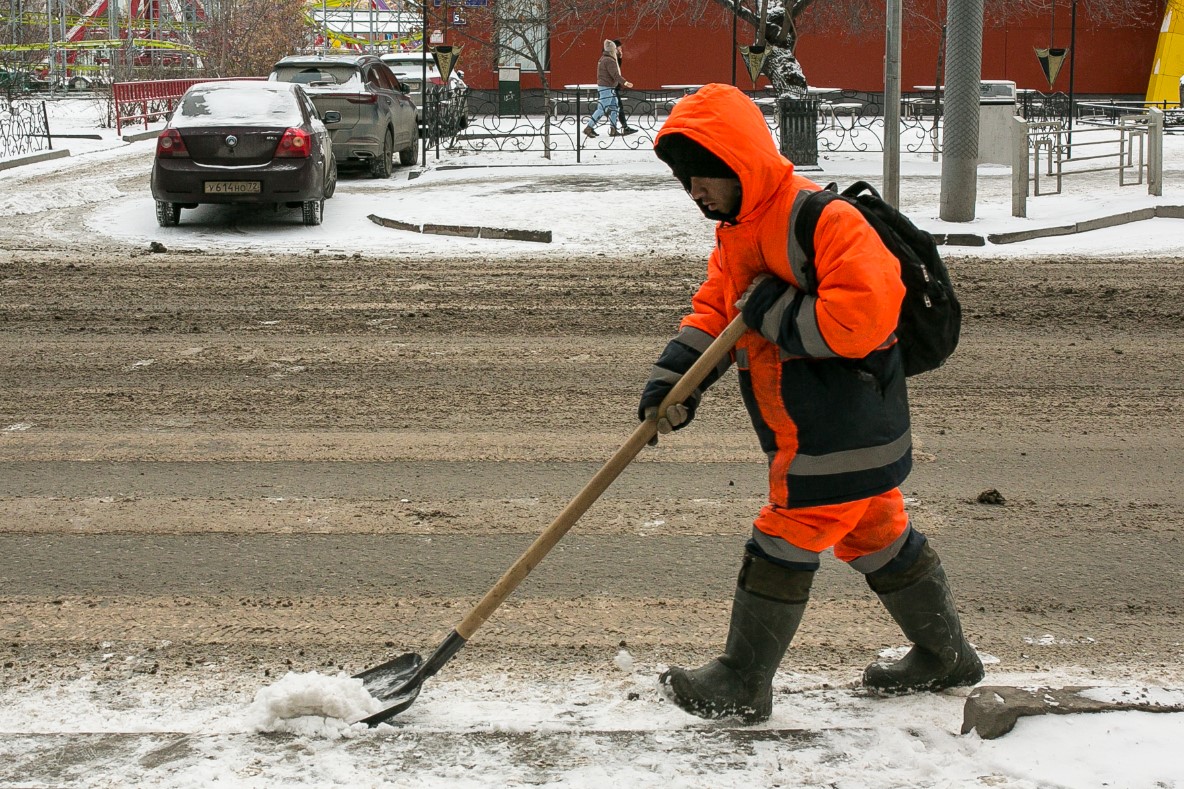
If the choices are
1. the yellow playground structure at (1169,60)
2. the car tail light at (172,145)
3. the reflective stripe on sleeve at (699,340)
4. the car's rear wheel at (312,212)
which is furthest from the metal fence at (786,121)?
the reflective stripe on sleeve at (699,340)

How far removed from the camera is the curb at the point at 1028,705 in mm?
3206

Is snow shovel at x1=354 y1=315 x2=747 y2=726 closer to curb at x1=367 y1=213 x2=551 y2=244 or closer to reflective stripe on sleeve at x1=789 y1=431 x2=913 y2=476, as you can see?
reflective stripe on sleeve at x1=789 y1=431 x2=913 y2=476

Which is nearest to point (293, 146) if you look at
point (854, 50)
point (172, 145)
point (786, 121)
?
point (172, 145)

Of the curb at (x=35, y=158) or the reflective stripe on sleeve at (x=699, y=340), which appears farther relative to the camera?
the curb at (x=35, y=158)

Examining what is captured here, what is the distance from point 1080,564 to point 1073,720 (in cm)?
163

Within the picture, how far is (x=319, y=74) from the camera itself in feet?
64.5

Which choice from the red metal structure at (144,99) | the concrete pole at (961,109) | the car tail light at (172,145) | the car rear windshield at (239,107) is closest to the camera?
the concrete pole at (961,109)

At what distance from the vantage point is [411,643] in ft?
13.5

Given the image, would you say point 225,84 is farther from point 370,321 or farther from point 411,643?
point 411,643

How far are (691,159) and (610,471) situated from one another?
748 mm

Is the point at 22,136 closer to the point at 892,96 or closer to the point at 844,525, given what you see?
the point at 892,96

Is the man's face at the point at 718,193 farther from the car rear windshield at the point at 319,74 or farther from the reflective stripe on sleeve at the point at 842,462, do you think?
the car rear windshield at the point at 319,74

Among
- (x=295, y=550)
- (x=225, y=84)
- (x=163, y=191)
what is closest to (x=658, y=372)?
(x=295, y=550)

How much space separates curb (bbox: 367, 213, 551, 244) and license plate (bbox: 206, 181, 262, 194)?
141 cm
